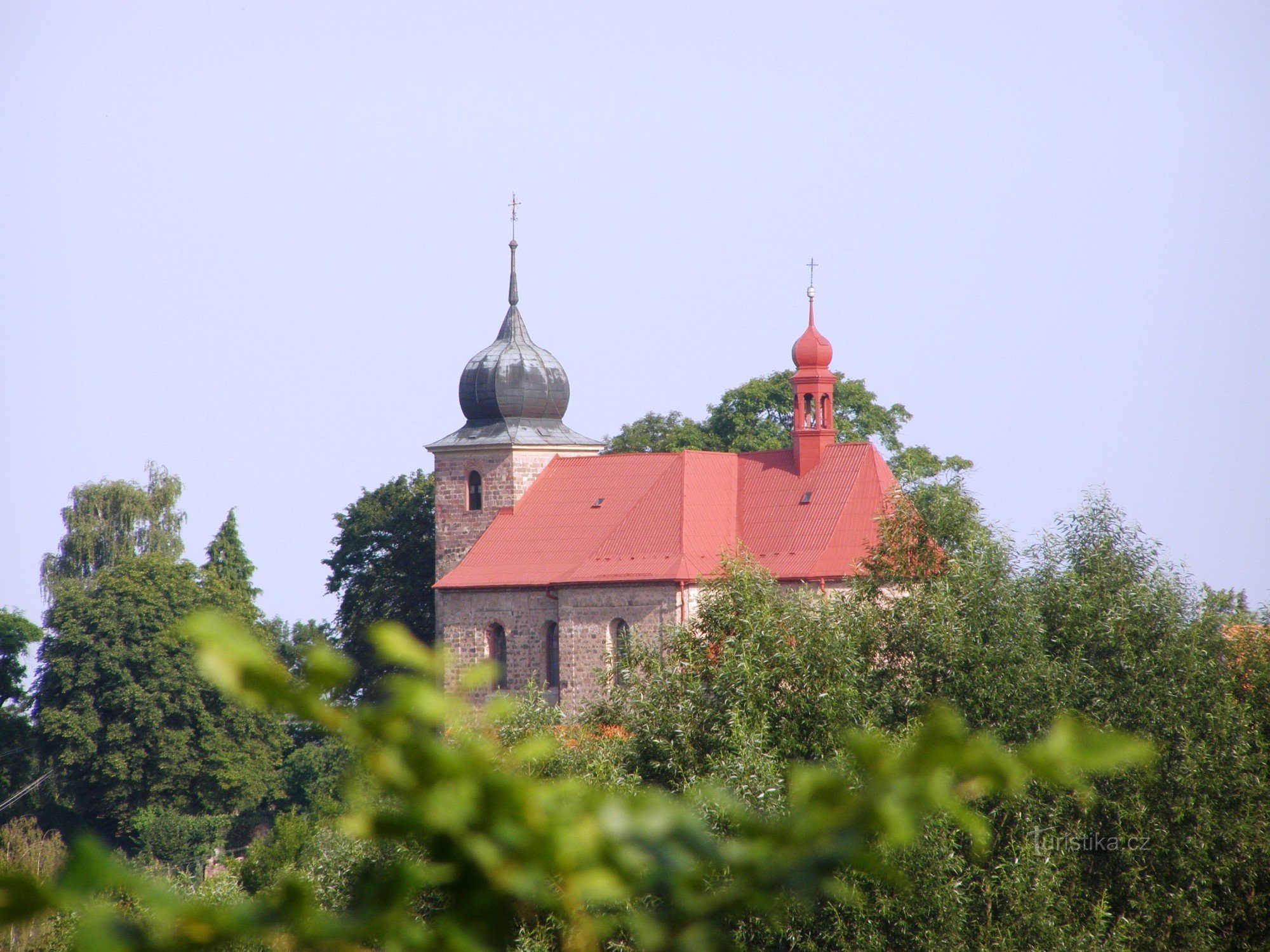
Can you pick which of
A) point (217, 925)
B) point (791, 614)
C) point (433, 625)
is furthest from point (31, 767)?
point (217, 925)

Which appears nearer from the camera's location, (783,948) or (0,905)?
(0,905)

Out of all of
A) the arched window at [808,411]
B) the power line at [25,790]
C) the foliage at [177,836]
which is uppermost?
the arched window at [808,411]

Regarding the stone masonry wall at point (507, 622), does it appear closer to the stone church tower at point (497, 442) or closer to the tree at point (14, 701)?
the stone church tower at point (497, 442)

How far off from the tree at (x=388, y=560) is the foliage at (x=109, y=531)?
12.2 metres

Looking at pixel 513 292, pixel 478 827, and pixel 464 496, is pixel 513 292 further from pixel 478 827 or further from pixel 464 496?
pixel 478 827

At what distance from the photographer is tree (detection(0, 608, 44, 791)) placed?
57312 mm

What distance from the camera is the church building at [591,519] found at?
137ft

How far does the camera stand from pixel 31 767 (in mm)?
57094


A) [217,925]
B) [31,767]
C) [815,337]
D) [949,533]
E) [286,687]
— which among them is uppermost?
[815,337]

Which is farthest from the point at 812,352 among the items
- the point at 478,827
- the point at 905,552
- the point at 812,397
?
the point at 478,827

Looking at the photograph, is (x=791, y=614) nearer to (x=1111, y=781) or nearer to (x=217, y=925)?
(x=1111, y=781)

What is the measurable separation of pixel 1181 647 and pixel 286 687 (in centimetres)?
2482

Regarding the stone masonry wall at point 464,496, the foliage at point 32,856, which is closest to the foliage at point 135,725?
the foliage at point 32,856

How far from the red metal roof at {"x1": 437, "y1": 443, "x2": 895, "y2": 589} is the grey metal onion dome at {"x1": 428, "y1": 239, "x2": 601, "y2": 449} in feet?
5.65
